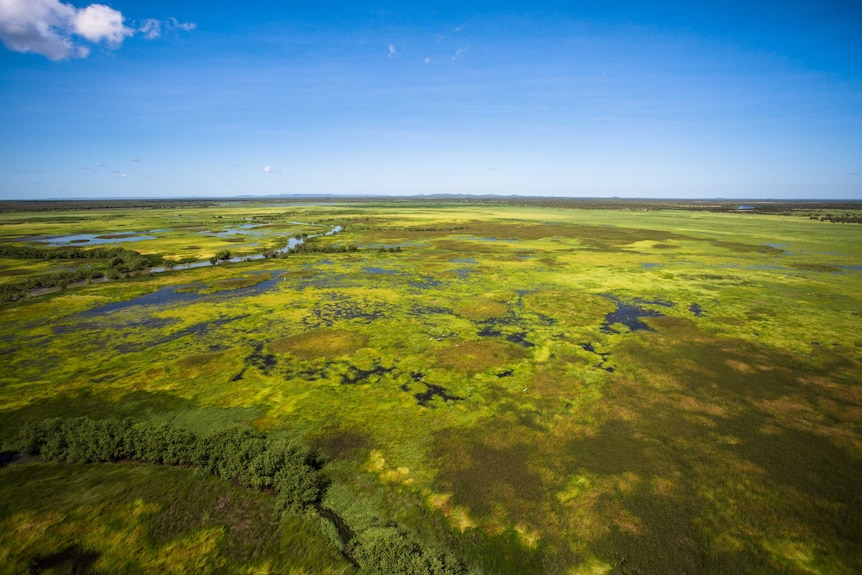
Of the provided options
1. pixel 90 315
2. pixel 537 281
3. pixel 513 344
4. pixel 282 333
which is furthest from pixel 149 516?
pixel 537 281

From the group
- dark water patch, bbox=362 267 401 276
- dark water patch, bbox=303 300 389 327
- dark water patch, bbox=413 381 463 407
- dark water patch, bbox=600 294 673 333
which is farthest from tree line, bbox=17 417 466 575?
dark water patch, bbox=362 267 401 276

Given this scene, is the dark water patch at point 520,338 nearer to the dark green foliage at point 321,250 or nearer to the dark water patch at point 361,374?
the dark water patch at point 361,374

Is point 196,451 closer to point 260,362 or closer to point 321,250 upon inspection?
point 260,362

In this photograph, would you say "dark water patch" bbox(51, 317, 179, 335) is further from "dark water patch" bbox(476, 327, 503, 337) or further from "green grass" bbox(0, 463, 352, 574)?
"dark water patch" bbox(476, 327, 503, 337)

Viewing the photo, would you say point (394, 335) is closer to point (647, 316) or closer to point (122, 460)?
point (122, 460)

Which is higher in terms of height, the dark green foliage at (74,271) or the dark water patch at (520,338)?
the dark green foliage at (74,271)

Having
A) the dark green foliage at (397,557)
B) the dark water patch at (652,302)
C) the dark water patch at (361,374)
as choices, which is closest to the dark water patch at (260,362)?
the dark water patch at (361,374)
